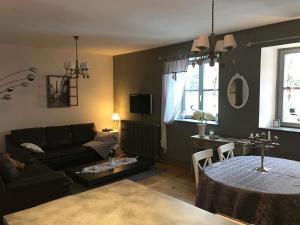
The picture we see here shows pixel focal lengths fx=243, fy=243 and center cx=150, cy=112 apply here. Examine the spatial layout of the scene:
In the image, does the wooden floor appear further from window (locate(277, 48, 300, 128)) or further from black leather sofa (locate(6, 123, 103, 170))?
window (locate(277, 48, 300, 128))

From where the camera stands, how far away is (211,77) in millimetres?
4598

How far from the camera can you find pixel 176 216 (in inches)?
44.2

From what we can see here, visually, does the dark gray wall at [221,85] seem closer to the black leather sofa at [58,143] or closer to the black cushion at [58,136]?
the black leather sofa at [58,143]

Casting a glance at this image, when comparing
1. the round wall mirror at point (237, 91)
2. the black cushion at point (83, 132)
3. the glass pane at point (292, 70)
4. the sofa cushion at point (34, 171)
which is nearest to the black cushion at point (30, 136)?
the black cushion at point (83, 132)

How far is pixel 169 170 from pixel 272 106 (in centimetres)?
222

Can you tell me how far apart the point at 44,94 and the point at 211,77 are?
11.8ft

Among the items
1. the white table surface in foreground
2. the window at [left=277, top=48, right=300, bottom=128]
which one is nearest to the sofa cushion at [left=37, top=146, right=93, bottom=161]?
the white table surface in foreground

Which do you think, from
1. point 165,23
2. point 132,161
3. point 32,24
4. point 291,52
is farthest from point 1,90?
point 291,52

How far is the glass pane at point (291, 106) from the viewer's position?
3.73 metres

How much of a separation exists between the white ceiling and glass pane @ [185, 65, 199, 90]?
0.64 meters

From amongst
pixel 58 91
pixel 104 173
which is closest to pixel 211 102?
pixel 104 173

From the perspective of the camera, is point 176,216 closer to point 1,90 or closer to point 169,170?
point 169,170

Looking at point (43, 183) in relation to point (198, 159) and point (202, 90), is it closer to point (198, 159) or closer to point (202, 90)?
point (198, 159)

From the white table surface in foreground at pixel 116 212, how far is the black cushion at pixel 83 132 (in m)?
4.27
